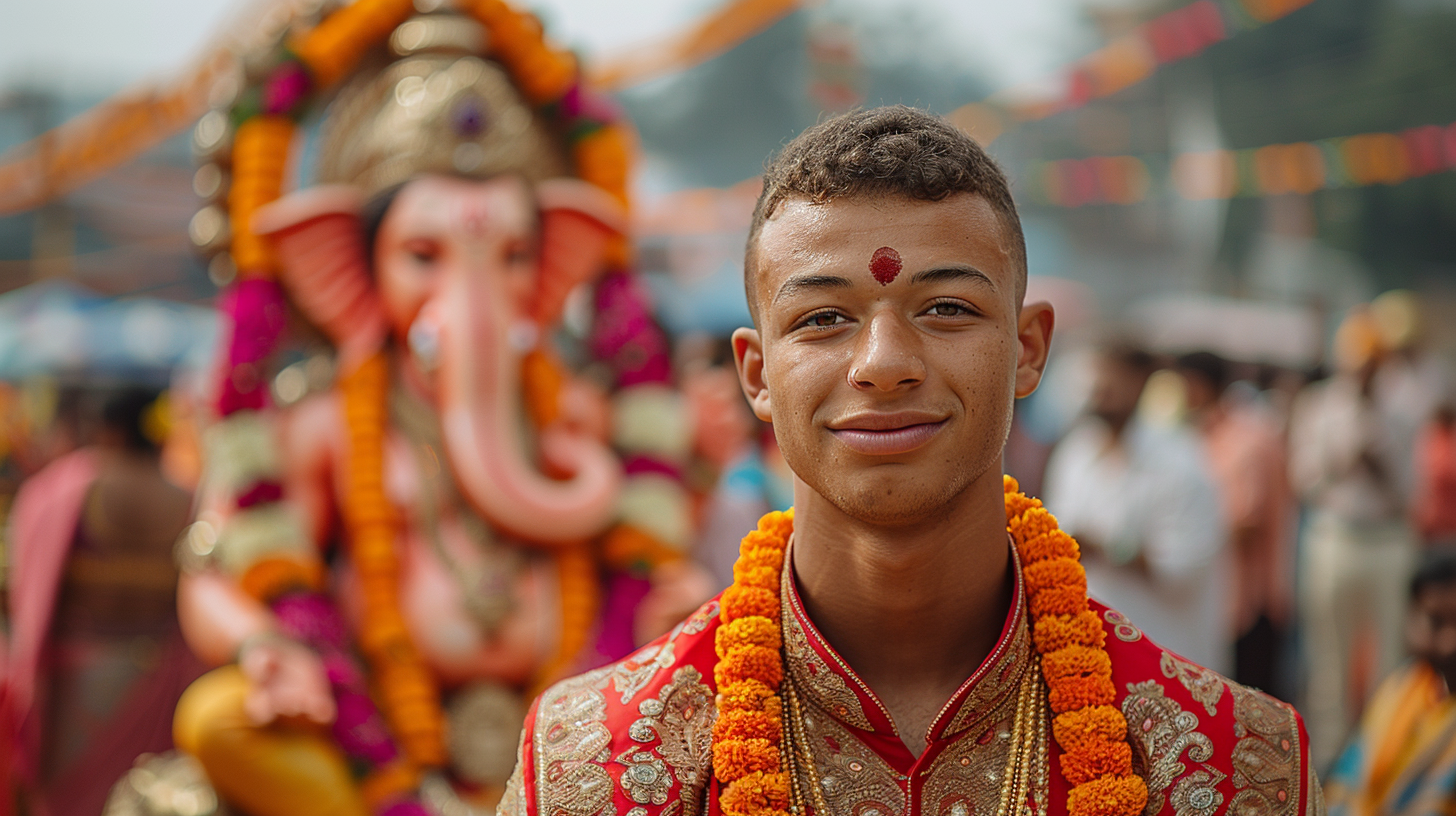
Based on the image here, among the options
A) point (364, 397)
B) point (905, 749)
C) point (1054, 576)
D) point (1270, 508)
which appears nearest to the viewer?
point (905, 749)

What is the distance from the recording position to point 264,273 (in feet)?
12.5

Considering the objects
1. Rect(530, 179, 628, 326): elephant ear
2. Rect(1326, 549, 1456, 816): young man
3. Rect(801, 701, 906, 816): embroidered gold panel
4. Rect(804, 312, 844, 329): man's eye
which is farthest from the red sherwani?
Rect(530, 179, 628, 326): elephant ear

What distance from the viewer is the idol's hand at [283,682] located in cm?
328

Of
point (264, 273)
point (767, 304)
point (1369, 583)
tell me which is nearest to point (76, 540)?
point (264, 273)

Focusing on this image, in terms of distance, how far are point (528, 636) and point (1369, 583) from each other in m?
4.50

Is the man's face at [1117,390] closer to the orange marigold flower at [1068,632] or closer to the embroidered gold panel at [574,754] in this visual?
the orange marigold flower at [1068,632]

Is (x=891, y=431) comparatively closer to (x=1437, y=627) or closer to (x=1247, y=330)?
(x=1437, y=627)

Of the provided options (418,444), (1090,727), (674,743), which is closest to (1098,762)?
(1090,727)

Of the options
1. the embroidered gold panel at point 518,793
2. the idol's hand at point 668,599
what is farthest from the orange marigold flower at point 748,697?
the idol's hand at point 668,599

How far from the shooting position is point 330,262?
3789mm

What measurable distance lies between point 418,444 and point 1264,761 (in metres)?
2.76

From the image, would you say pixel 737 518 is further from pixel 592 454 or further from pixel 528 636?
pixel 528 636

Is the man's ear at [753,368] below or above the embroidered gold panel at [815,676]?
above

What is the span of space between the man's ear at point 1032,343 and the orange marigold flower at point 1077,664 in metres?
0.30
